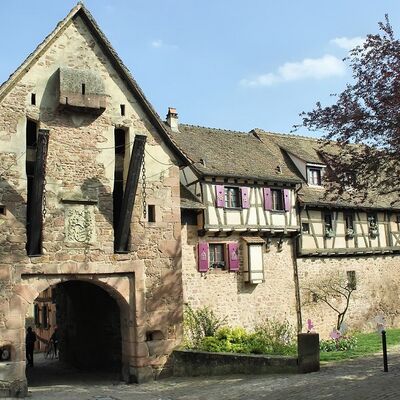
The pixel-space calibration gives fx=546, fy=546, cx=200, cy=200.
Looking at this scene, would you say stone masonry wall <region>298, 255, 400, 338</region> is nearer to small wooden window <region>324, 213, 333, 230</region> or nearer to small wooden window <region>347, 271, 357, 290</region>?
small wooden window <region>347, 271, 357, 290</region>

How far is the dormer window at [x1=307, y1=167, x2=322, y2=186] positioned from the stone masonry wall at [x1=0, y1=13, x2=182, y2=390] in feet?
33.1

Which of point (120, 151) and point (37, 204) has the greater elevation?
point (120, 151)

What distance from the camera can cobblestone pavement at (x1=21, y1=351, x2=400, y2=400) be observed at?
10.5 meters

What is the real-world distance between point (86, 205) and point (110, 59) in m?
4.28

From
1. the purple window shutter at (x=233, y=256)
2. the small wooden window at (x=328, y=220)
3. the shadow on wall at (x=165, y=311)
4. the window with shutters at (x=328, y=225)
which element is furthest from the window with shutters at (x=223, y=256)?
the small wooden window at (x=328, y=220)

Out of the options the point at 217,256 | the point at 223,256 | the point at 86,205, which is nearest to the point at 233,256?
the point at 223,256

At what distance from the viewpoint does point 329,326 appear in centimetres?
2314

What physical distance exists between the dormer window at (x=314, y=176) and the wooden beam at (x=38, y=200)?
14095mm

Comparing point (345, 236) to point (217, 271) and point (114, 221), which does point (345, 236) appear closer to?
point (217, 271)

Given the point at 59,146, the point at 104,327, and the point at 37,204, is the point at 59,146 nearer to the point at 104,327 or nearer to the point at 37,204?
the point at 37,204

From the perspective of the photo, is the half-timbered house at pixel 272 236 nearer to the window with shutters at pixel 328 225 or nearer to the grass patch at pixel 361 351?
the window with shutters at pixel 328 225

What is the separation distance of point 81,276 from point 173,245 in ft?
9.49

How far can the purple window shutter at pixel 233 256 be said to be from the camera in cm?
2034

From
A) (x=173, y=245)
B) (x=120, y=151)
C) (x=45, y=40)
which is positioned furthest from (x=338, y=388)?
(x=45, y=40)
